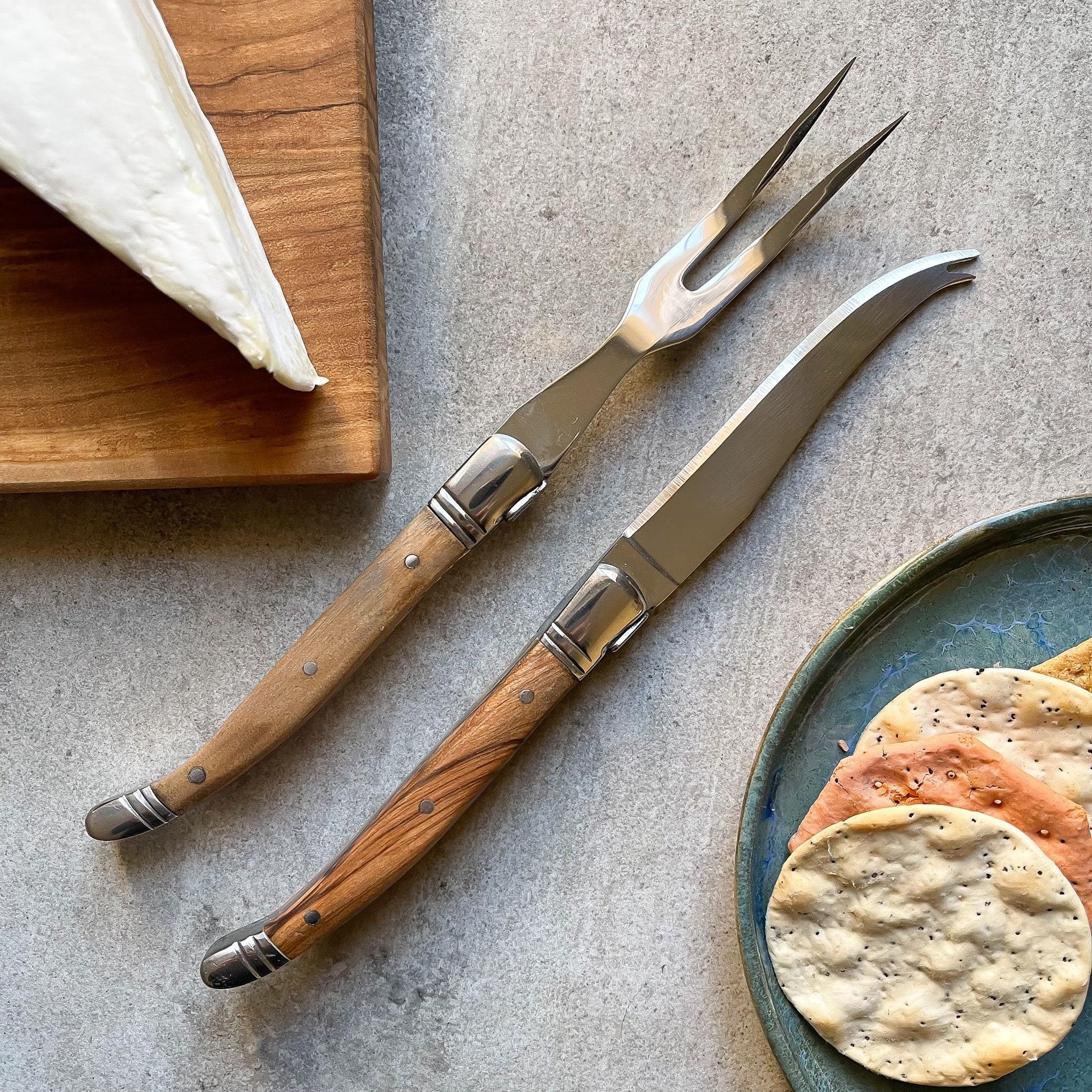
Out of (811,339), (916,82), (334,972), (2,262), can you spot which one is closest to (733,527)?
(811,339)

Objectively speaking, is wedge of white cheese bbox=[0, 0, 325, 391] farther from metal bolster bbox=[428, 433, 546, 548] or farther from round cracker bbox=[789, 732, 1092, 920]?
round cracker bbox=[789, 732, 1092, 920]

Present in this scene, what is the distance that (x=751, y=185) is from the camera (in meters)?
0.93

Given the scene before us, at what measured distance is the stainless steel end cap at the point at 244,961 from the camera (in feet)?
2.96

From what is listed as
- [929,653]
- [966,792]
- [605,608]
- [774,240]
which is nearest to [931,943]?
[966,792]

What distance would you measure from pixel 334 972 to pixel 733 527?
66 centimetres

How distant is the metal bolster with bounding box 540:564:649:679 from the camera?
89 centimetres

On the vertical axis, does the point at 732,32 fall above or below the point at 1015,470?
above

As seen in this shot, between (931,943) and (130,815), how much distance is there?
0.82 metres

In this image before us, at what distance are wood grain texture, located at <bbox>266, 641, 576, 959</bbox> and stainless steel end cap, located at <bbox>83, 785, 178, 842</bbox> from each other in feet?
0.55

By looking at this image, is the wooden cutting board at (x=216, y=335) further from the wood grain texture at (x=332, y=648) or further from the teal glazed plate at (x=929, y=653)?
the teal glazed plate at (x=929, y=653)

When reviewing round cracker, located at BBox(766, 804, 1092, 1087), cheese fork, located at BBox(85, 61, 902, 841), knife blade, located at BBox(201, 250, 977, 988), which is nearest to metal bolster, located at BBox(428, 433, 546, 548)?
cheese fork, located at BBox(85, 61, 902, 841)

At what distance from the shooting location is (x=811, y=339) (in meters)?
0.93

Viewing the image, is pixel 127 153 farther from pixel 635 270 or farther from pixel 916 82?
pixel 916 82

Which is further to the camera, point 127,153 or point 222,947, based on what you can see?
point 222,947
